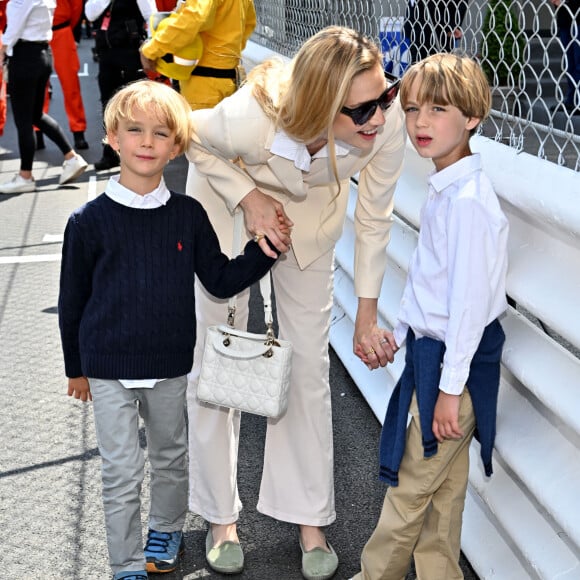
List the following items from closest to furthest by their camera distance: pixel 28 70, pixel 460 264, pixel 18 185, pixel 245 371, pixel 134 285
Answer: pixel 460 264 < pixel 134 285 < pixel 245 371 < pixel 28 70 < pixel 18 185

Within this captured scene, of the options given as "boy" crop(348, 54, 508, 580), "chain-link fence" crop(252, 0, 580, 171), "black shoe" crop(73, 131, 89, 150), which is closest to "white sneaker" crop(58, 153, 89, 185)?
"black shoe" crop(73, 131, 89, 150)

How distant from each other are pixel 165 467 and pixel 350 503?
0.78 meters

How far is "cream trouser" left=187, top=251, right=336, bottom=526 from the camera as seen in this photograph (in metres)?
3.18

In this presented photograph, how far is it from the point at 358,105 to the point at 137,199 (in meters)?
0.73

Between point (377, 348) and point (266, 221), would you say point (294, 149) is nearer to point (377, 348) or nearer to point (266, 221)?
point (266, 221)

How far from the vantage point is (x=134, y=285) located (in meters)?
2.84

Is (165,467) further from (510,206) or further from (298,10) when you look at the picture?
(298,10)

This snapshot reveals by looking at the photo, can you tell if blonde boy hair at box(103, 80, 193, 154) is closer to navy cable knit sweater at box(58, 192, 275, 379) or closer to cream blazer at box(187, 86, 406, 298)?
cream blazer at box(187, 86, 406, 298)

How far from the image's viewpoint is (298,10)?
5.82 m

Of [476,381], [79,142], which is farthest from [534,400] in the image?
[79,142]

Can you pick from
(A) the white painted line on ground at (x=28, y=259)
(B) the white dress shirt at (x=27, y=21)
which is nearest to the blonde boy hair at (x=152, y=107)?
(A) the white painted line on ground at (x=28, y=259)

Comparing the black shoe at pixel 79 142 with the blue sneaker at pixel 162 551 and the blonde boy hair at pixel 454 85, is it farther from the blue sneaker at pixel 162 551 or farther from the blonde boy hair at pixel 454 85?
the blonde boy hair at pixel 454 85

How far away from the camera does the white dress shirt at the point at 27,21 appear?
7.93m

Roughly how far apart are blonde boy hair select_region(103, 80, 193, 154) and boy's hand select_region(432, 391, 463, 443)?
110 centimetres
